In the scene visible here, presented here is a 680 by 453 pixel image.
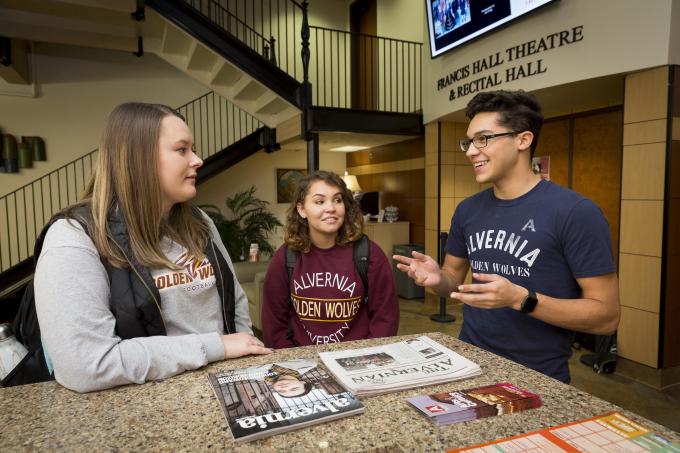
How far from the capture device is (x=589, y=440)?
750 mm

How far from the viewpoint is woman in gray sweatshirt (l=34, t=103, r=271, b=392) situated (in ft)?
3.15

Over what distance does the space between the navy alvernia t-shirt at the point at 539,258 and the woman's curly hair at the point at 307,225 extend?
63 centimetres

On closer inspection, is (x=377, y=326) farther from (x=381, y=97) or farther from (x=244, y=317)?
(x=381, y=97)

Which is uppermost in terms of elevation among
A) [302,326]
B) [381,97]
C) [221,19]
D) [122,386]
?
[221,19]

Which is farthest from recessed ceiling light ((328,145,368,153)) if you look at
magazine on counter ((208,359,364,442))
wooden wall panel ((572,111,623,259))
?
magazine on counter ((208,359,364,442))

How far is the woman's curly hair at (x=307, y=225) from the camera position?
199cm

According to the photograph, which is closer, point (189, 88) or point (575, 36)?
point (575, 36)

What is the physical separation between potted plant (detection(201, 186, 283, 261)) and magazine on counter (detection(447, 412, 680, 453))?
6.22 metres

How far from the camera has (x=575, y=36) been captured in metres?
3.56

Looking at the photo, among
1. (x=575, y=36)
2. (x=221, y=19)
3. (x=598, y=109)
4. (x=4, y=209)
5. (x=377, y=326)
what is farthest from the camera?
(x=221, y=19)

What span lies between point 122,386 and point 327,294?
0.99m

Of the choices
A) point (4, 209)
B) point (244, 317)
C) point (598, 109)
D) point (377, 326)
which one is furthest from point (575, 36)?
point (4, 209)

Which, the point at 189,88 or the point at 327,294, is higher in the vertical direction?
the point at 189,88

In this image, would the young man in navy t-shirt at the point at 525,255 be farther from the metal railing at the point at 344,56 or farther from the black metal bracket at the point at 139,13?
the metal railing at the point at 344,56
